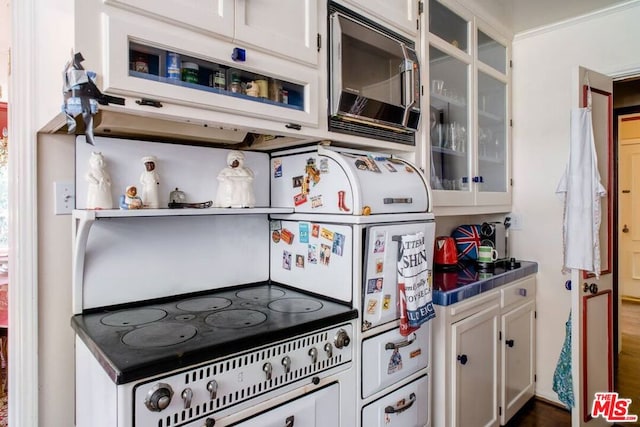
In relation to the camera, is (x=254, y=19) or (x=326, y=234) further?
(x=326, y=234)

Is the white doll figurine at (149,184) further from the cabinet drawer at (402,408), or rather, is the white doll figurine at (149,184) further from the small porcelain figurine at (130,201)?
the cabinet drawer at (402,408)

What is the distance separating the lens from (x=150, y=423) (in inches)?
36.0

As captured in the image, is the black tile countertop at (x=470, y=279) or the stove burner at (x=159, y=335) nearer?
the stove burner at (x=159, y=335)

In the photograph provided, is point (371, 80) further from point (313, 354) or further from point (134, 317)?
point (134, 317)

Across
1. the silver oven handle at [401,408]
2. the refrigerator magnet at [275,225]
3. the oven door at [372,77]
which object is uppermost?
the oven door at [372,77]

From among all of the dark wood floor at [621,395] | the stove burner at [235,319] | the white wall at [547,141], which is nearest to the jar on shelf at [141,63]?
the stove burner at [235,319]

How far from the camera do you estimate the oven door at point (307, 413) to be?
113 centimetres

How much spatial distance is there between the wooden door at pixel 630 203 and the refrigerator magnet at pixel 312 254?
544 cm

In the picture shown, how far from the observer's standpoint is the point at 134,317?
1.30 meters

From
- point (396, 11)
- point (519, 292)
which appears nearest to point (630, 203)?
point (519, 292)

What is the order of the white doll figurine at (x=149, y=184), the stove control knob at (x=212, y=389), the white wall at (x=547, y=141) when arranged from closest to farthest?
1. the stove control knob at (x=212, y=389)
2. the white doll figurine at (x=149, y=184)
3. the white wall at (x=547, y=141)

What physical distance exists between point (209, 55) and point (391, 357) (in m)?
1.31

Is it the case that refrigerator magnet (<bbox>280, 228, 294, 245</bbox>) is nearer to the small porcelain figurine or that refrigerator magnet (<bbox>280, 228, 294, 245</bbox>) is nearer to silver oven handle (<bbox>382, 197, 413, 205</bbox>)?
silver oven handle (<bbox>382, 197, 413, 205</bbox>)

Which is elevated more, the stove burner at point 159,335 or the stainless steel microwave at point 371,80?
the stainless steel microwave at point 371,80
